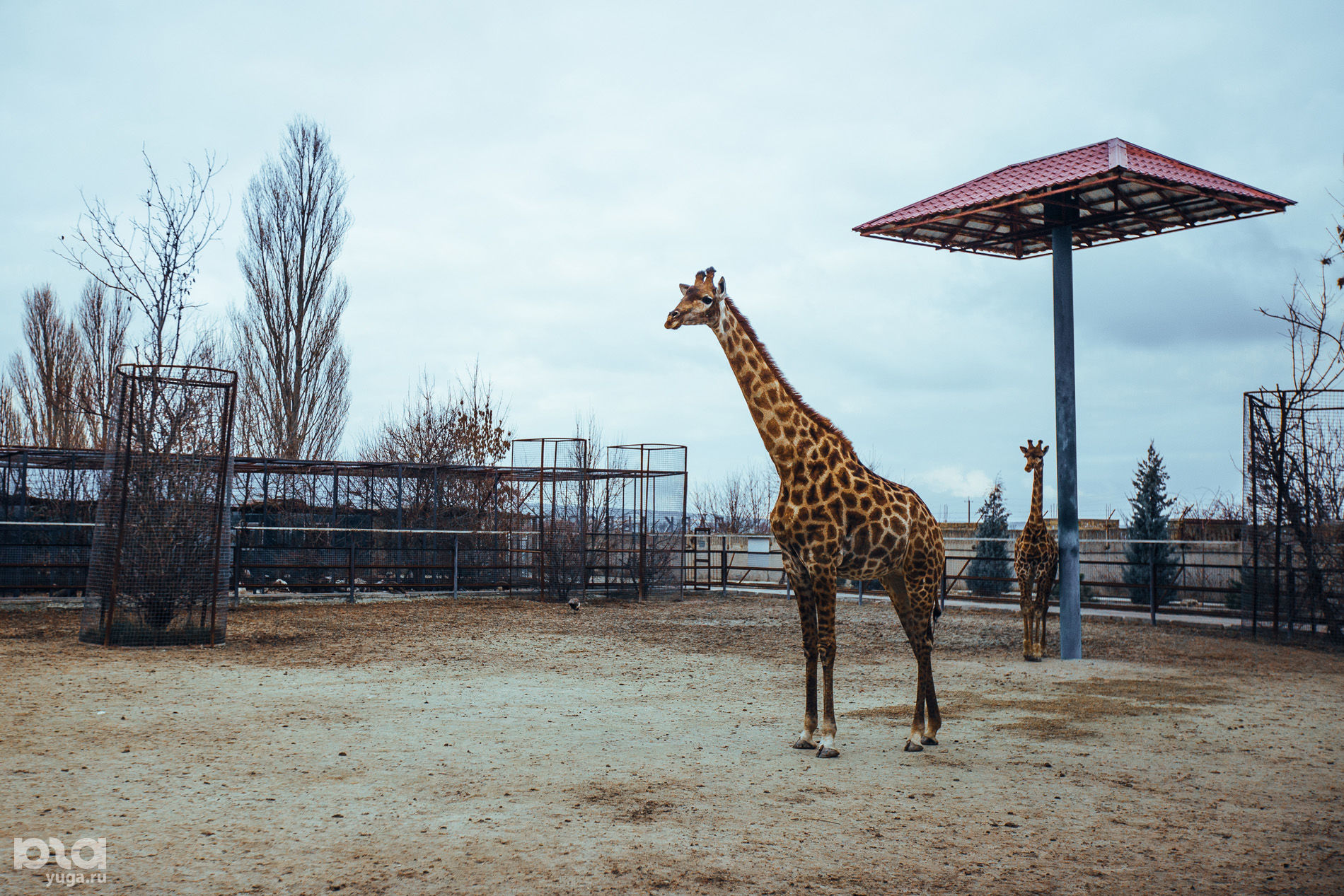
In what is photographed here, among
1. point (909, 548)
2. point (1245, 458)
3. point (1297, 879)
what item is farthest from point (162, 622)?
point (1245, 458)

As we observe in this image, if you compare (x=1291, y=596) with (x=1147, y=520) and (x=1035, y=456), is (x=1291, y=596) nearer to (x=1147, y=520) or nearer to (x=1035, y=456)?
(x=1035, y=456)

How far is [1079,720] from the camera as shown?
6996 millimetres

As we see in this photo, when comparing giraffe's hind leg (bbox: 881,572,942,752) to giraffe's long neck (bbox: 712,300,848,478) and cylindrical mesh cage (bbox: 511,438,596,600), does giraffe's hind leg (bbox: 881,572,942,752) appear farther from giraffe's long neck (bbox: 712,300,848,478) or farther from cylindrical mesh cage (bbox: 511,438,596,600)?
cylindrical mesh cage (bbox: 511,438,596,600)

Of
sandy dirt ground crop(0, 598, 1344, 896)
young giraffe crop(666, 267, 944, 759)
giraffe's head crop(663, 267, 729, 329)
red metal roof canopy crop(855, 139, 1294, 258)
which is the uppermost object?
red metal roof canopy crop(855, 139, 1294, 258)

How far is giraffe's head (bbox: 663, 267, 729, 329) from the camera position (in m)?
6.54

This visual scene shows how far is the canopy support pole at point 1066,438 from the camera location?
10273mm

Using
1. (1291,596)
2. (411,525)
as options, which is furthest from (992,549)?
(411,525)

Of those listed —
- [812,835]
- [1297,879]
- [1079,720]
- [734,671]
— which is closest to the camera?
[1297,879]

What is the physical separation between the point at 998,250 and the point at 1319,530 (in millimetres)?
5334

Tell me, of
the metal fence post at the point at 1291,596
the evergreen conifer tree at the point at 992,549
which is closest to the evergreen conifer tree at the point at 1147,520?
the evergreen conifer tree at the point at 992,549

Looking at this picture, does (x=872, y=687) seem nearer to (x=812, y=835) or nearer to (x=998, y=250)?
(x=812, y=835)

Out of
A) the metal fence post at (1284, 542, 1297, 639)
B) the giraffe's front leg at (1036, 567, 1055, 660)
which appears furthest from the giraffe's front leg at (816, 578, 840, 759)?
the metal fence post at (1284, 542, 1297, 639)

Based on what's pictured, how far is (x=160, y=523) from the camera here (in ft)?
34.7

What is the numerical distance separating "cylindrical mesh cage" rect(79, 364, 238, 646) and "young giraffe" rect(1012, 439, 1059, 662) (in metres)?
8.69
